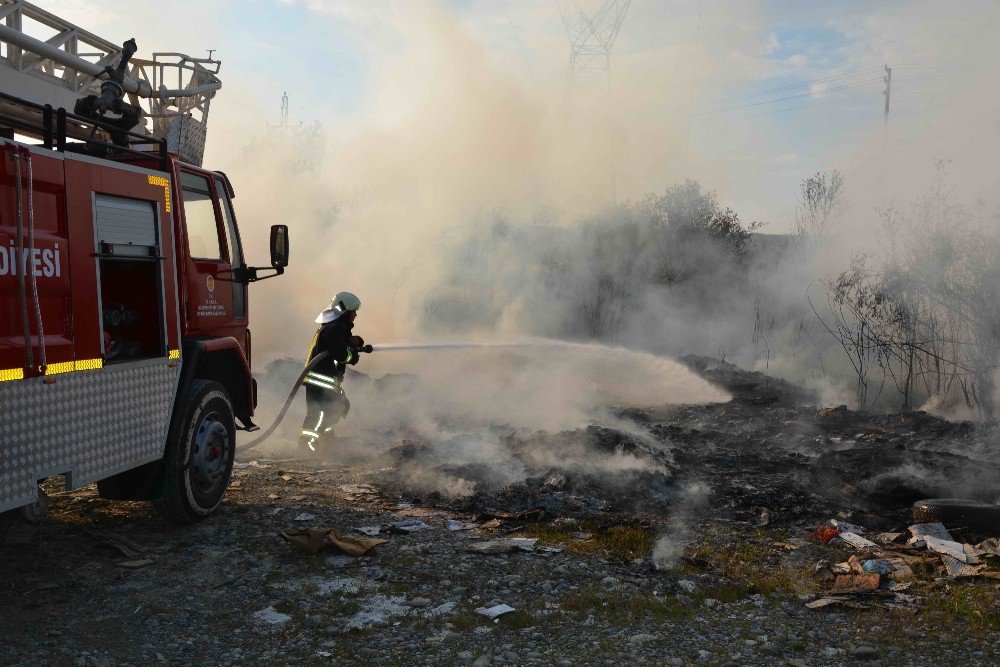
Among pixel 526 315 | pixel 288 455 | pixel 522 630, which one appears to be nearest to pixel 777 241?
pixel 526 315

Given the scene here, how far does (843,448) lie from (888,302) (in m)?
5.06

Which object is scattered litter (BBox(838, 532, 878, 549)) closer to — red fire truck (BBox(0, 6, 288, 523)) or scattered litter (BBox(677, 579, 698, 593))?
scattered litter (BBox(677, 579, 698, 593))

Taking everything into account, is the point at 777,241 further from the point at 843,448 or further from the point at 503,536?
the point at 503,536

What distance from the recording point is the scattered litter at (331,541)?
4.70m

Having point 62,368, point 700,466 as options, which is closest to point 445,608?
point 62,368

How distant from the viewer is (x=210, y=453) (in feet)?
17.2

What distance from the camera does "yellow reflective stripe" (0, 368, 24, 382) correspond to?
3348 millimetres

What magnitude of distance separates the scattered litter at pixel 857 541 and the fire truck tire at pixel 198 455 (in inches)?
181

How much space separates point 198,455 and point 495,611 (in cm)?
249

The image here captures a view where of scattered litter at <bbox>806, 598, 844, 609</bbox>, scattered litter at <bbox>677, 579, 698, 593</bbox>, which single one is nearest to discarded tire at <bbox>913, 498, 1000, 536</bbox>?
scattered litter at <bbox>806, 598, 844, 609</bbox>

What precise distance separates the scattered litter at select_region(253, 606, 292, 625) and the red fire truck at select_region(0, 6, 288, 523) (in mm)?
1169

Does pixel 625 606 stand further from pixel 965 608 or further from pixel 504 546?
pixel 965 608

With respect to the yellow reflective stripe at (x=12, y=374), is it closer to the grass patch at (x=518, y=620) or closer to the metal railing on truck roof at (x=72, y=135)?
the metal railing on truck roof at (x=72, y=135)

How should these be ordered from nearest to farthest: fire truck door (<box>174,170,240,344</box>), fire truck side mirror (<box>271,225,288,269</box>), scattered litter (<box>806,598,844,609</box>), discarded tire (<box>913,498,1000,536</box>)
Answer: scattered litter (<box>806,598,844,609</box>), fire truck door (<box>174,170,240,344</box>), discarded tire (<box>913,498,1000,536</box>), fire truck side mirror (<box>271,225,288,269</box>)
